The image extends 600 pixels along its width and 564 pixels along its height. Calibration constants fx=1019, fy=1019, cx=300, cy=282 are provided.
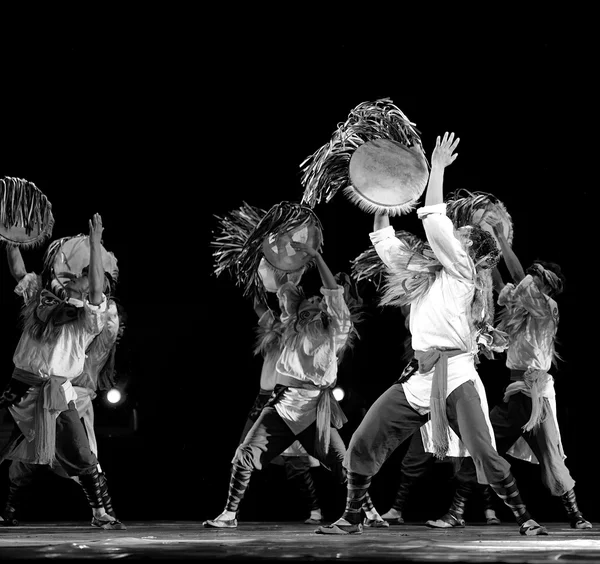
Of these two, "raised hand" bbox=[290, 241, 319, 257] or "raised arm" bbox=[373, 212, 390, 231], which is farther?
"raised hand" bbox=[290, 241, 319, 257]

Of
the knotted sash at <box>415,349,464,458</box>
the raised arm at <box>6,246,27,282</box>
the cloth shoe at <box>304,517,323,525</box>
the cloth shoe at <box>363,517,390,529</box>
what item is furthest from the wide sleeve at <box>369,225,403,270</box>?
the raised arm at <box>6,246,27,282</box>

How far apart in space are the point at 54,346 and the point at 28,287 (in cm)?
39

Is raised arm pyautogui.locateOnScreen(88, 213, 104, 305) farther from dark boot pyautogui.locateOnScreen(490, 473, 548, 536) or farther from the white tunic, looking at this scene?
dark boot pyautogui.locateOnScreen(490, 473, 548, 536)

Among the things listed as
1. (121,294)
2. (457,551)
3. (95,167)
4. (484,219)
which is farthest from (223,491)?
(457,551)

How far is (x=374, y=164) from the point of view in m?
4.19

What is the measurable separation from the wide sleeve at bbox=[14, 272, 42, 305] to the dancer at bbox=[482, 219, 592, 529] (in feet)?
7.65

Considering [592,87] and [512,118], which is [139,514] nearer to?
[512,118]

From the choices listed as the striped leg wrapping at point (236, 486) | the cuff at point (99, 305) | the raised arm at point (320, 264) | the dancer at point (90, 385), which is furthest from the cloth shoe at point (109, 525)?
the raised arm at point (320, 264)

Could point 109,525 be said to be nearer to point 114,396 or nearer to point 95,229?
point 95,229

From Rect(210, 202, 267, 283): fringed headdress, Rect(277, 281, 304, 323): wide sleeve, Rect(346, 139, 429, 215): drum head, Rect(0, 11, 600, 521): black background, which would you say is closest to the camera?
Rect(346, 139, 429, 215): drum head

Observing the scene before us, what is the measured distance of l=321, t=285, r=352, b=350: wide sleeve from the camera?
5094 mm

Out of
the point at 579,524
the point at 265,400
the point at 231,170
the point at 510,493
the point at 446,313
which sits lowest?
the point at 579,524

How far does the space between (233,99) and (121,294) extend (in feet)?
5.09

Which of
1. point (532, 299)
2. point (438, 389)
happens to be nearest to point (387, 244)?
point (438, 389)
